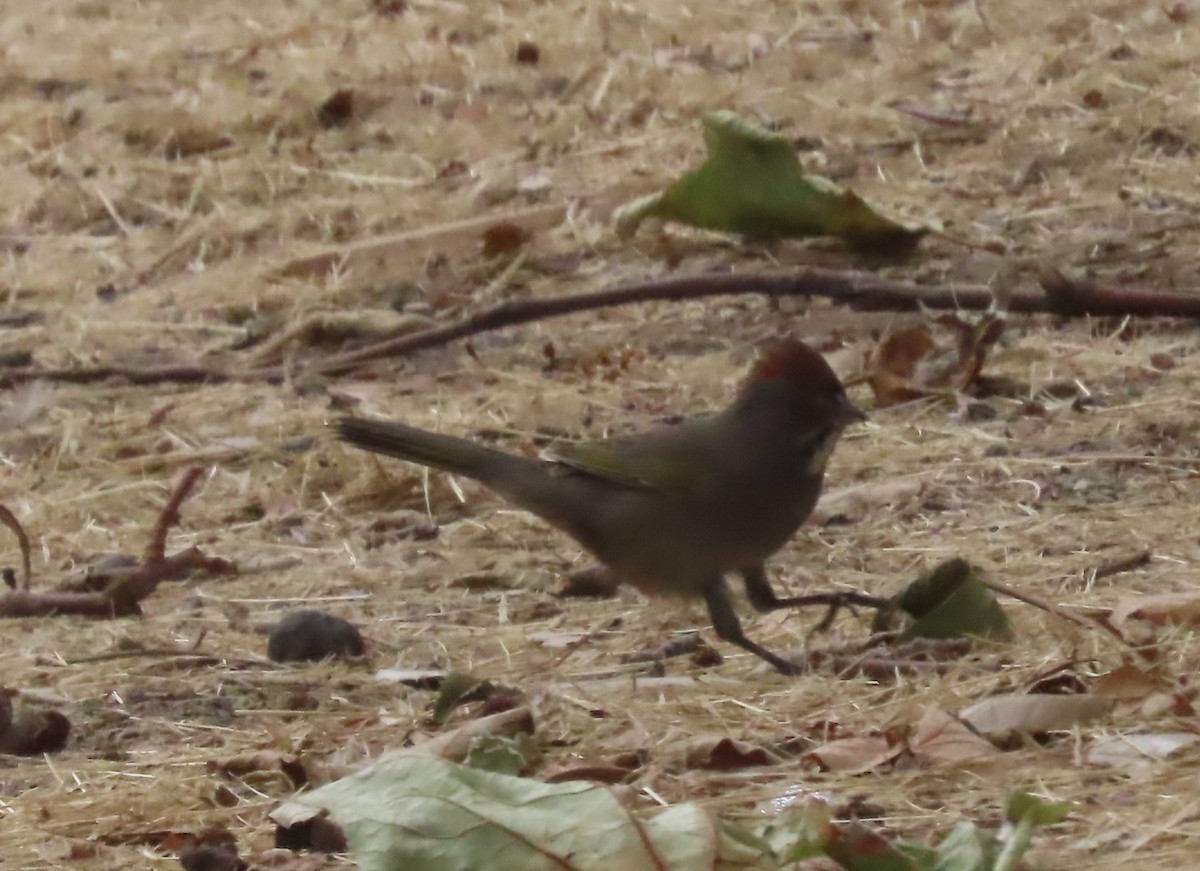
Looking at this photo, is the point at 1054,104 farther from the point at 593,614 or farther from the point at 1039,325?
the point at 593,614

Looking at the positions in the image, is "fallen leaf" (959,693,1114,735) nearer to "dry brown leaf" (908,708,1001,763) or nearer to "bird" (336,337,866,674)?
"dry brown leaf" (908,708,1001,763)

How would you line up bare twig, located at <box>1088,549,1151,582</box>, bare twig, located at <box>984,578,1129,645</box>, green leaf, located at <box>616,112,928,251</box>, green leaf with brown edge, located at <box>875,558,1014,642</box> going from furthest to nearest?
1. green leaf, located at <box>616,112,928,251</box>
2. bare twig, located at <box>1088,549,1151,582</box>
3. green leaf with brown edge, located at <box>875,558,1014,642</box>
4. bare twig, located at <box>984,578,1129,645</box>

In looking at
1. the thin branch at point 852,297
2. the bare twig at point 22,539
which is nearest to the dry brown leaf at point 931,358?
the thin branch at point 852,297

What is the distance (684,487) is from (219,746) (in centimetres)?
119

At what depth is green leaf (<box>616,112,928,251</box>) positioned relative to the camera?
6.81m

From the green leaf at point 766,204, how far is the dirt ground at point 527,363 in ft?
0.34

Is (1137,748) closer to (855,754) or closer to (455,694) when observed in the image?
(855,754)

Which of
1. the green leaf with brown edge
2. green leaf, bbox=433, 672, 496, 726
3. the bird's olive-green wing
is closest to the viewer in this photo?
green leaf, bbox=433, 672, 496, 726

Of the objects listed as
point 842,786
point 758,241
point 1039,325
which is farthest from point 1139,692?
point 758,241

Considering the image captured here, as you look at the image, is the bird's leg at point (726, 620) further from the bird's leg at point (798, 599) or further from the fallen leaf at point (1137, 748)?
the fallen leaf at point (1137, 748)

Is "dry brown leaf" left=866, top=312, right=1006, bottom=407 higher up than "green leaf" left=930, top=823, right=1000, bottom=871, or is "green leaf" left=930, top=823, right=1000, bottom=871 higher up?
"green leaf" left=930, top=823, right=1000, bottom=871

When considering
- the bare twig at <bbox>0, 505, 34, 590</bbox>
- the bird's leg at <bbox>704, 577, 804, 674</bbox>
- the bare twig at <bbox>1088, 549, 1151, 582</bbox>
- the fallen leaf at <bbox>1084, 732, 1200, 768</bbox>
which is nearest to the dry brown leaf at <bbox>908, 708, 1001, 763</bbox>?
the fallen leaf at <bbox>1084, 732, 1200, 768</bbox>

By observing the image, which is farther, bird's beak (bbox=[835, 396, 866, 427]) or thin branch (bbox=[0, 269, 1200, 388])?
thin branch (bbox=[0, 269, 1200, 388])

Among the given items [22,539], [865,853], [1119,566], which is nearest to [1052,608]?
[1119,566]
